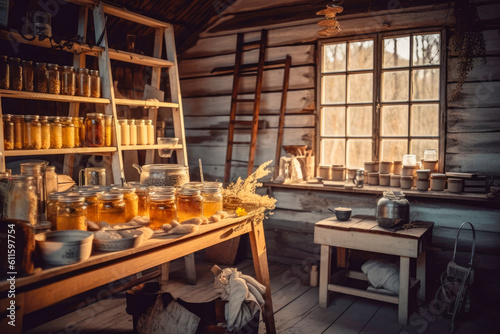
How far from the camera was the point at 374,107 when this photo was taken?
4.23m

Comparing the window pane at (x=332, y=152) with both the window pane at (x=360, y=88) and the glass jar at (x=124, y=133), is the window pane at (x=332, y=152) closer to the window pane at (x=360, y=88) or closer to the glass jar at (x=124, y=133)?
the window pane at (x=360, y=88)

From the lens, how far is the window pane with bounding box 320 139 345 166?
445cm

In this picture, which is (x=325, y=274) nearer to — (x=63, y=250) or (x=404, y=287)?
(x=404, y=287)

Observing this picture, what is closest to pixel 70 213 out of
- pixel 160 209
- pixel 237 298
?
pixel 160 209

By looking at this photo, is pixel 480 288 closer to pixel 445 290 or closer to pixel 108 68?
pixel 445 290

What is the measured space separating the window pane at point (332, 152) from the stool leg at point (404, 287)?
1527 millimetres

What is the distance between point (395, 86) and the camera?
417cm

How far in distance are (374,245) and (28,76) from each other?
8.96ft

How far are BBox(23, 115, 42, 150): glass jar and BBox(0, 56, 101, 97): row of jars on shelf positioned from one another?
217 mm

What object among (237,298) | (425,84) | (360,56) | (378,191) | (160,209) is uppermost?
(360,56)

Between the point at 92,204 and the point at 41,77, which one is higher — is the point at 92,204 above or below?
below

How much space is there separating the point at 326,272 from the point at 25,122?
2493mm

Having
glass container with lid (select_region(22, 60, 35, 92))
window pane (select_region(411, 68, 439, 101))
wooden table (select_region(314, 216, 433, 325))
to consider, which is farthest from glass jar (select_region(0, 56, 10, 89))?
window pane (select_region(411, 68, 439, 101))

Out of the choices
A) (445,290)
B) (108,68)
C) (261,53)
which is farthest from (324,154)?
(108,68)
